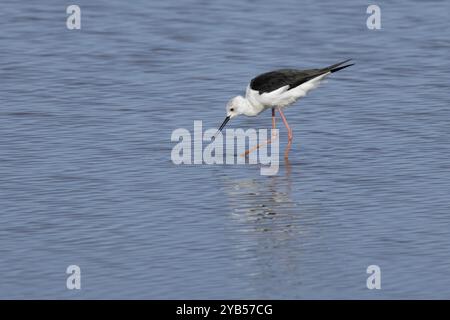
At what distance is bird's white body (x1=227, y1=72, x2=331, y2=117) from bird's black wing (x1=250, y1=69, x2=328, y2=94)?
4cm

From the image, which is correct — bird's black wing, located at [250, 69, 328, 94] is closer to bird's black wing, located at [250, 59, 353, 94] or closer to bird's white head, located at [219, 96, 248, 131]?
bird's black wing, located at [250, 59, 353, 94]

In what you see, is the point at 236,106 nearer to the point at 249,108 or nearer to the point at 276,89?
the point at 249,108

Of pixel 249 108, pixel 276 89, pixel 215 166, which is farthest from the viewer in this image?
pixel 249 108

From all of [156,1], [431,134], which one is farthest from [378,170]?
[156,1]

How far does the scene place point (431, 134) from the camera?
11.6m

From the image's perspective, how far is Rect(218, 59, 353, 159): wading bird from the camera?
11820mm

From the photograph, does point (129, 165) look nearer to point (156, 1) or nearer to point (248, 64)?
point (248, 64)

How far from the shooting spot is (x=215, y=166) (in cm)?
1088

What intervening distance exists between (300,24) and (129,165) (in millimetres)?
6093

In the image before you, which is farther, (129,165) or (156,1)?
(156,1)

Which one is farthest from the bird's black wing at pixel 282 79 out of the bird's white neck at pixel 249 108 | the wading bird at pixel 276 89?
→ the bird's white neck at pixel 249 108

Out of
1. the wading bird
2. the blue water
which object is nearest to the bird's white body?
the wading bird

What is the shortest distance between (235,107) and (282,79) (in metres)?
0.54

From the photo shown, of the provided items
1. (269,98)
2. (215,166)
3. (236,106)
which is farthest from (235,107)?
(215,166)
